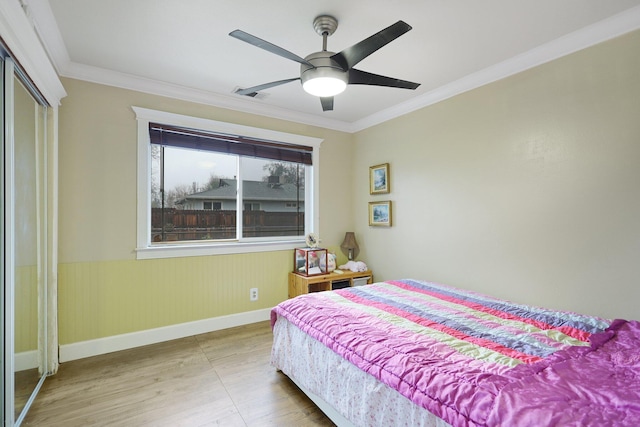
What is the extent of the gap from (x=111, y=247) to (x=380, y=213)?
9.44ft

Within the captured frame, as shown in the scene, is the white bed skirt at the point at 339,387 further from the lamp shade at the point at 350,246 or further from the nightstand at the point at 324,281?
the lamp shade at the point at 350,246

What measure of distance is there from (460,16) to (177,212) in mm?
2981

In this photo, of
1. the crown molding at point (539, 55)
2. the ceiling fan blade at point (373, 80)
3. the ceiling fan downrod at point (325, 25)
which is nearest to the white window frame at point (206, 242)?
the crown molding at point (539, 55)

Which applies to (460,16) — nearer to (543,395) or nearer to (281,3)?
(281,3)

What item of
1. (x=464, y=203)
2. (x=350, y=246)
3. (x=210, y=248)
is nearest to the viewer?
(x=464, y=203)

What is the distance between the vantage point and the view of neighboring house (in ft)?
10.9

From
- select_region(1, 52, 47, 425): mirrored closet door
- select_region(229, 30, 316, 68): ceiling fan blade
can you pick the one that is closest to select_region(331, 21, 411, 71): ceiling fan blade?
select_region(229, 30, 316, 68): ceiling fan blade

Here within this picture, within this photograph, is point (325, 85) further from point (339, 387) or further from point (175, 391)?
point (175, 391)

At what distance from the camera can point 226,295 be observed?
3373mm

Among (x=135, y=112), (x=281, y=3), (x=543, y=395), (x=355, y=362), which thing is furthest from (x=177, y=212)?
(x=543, y=395)

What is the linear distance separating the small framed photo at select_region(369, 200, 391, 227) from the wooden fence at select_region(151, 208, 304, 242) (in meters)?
0.92

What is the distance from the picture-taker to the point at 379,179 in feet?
12.6

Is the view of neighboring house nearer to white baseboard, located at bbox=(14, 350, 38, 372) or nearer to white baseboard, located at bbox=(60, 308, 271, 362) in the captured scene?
white baseboard, located at bbox=(60, 308, 271, 362)

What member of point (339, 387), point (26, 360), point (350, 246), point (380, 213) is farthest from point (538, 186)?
point (26, 360)
